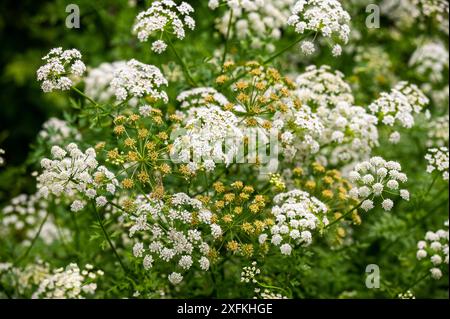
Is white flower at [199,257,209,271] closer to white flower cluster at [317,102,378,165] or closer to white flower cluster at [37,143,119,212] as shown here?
white flower cluster at [37,143,119,212]

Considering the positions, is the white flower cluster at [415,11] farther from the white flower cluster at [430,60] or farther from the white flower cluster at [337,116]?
the white flower cluster at [337,116]

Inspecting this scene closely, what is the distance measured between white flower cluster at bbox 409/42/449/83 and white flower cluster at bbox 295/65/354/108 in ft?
7.05

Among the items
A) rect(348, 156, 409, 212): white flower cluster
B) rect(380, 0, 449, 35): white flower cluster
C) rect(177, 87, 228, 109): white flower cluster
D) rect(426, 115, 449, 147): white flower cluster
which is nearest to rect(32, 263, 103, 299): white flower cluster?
rect(177, 87, 228, 109): white flower cluster

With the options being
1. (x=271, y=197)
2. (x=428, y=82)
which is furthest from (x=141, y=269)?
(x=428, y=82)

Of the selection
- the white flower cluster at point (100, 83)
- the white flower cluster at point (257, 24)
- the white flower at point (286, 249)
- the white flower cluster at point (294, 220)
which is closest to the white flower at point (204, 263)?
the white flower cluster at point (294, 220)

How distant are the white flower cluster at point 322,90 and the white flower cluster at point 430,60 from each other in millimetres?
2148

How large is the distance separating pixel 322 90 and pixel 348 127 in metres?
0.40

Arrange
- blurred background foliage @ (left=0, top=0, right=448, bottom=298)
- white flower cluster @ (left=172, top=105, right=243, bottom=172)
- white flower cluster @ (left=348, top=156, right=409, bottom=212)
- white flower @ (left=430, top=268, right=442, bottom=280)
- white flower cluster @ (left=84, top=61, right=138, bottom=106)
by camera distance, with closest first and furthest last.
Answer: white flower cluster @ (left=172, top=105, right=243, bottom=172) → white flower cluster @ (left=348, top=156, right=409, bottom=212) → white flower @ (left=430, top=268, right=442, bottom=280) → blurred background foliage @ (left=0, top=0, right=448, bottom=298) → white flower cluster @ (left=84, top=61, right=138, bottom=106)

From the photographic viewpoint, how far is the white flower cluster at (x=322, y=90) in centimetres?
502

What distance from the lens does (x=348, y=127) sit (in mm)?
A: 5020

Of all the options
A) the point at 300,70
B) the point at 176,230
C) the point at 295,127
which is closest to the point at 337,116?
the point at 295,127

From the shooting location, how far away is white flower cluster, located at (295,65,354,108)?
198 inches
